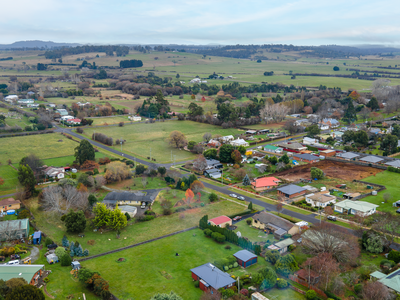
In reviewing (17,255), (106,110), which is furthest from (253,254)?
(106,110)

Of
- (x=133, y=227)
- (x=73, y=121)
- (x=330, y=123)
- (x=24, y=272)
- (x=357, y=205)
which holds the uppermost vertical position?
(x=330, y=123)

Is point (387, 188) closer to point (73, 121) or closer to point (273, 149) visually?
point (273, 149)

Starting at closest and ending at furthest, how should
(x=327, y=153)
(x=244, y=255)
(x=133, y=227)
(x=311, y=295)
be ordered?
(x=311, y=295) → (x=244, y=255) → (x=133, y=227) → (x=327, y=153)

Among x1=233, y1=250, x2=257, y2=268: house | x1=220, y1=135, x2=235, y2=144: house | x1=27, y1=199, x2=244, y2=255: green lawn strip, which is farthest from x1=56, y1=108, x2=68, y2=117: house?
x1=233, y1=250, x2=257, y2=268: house

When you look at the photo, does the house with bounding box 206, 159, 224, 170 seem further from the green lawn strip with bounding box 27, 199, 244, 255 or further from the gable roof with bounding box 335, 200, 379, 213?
the gable roof with bounding box 335, 200, 379, 213

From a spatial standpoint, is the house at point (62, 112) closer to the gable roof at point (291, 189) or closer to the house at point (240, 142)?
the house at point (240, 142)

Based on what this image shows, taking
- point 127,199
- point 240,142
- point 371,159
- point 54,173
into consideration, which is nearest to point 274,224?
point 127,199
